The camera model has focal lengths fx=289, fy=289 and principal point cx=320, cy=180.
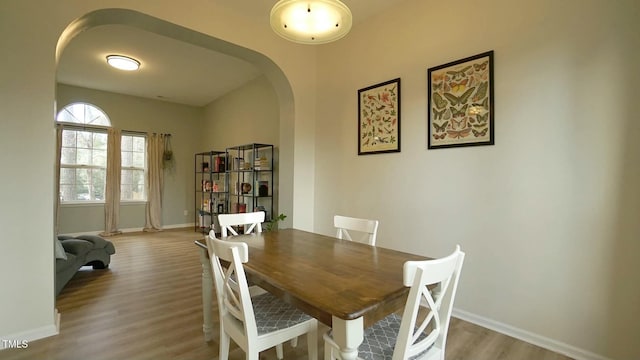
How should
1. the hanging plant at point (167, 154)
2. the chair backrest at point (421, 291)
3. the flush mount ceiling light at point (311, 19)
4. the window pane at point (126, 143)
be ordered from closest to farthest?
1. the chair backrest at point (421, 291)
2. the flush mount ceiling light at point (311, 19)
3. the window pane at point (126, 143)
4. the hanging plant at point (167, 154)

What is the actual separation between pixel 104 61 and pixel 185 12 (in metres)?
2.64

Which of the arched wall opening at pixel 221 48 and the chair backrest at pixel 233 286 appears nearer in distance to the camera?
the chair backrest at pixel 233 286

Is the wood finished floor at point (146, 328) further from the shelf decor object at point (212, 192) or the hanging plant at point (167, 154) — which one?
the hanging plant at point (167, 154)

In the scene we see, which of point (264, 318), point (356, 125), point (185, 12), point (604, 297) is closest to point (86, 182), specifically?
point (185, 12)

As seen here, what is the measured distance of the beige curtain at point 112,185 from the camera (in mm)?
5781

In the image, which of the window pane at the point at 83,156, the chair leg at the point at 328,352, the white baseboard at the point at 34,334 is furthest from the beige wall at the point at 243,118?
the chair leg at the point at 328,352

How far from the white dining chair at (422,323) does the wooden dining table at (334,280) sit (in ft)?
0.33

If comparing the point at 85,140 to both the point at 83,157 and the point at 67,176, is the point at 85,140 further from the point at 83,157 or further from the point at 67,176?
the point at 67,176

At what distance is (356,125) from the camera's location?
316 cm

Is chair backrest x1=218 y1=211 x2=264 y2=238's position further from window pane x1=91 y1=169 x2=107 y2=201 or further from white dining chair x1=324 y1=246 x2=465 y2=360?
window pane x1=91 y1=169 x2=107 y2=201

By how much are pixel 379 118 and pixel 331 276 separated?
1.99m

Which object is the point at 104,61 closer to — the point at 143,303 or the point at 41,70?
the point at 41,70

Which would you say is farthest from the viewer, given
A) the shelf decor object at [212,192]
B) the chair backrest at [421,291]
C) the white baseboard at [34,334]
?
the shelf decor object at [212,192]

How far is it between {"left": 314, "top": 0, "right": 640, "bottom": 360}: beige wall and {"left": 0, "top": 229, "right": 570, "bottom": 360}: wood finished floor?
32cm
